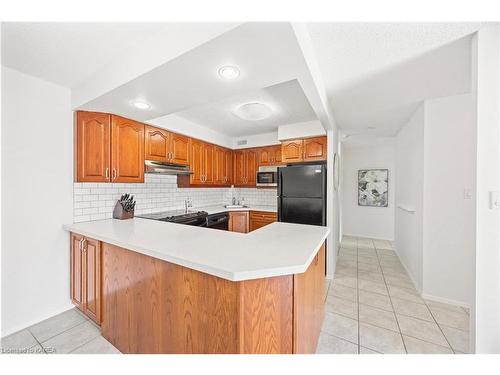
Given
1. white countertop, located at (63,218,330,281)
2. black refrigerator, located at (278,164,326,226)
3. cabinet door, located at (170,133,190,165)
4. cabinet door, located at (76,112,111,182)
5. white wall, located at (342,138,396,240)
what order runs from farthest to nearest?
white wall, located at (342,138,396,240)
cabinet door, located at (170,133,190,165)
black refrigerator, located at (278,164,326,226)
cabinet door, located at (76,112,111,182)
white countertop, located at (63,218,330,281)

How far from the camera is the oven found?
371 cm

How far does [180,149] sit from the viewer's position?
310cm

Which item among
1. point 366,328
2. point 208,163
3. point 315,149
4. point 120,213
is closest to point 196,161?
A: point 208,163

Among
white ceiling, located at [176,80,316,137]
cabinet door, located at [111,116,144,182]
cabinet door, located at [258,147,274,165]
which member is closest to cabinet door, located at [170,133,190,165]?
white ceiling, located at [176,80,316,137]

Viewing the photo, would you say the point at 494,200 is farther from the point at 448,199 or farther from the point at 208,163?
the point at 208,163

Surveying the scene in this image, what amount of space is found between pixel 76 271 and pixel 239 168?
3001 millimetres

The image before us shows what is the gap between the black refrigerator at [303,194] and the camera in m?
2.82

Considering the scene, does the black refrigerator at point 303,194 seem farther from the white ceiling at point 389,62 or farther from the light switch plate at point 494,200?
the light switch plate at point 494,200

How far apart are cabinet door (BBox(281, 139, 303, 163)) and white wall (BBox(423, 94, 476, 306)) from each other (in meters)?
1.57

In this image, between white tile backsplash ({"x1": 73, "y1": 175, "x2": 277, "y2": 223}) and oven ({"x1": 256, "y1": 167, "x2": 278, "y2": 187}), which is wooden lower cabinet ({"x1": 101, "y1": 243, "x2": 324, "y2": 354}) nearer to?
white tile backsplash ({"x1": 73, "y1": 175, "x2": 277, "y2": 223})

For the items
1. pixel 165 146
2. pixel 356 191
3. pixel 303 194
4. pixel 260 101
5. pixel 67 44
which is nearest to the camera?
pixel 67 44

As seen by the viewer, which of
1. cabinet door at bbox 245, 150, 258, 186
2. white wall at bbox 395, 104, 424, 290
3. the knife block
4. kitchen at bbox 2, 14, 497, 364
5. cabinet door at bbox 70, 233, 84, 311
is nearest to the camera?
kitchen at bbox 2, 14, 497, 364

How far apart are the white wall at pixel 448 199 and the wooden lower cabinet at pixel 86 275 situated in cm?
335
